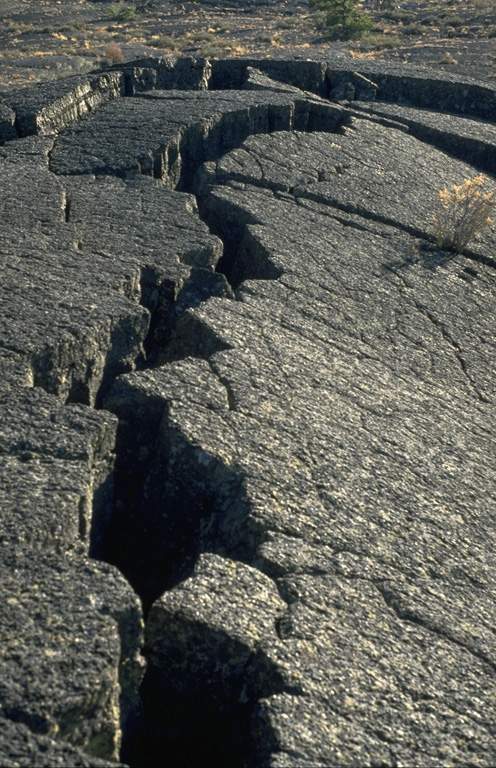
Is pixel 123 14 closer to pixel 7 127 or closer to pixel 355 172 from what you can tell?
pixel 7 127

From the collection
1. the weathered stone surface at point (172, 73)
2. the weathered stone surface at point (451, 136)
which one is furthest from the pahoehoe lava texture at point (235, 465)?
the weathered stone surface at point (451, 136)

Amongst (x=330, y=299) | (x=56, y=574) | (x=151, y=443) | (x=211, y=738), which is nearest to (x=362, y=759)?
(x=211, y=738)


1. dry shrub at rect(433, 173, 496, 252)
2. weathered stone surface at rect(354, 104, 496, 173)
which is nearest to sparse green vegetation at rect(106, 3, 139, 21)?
weathered stone surface at rect(354, 104, 496, 173)

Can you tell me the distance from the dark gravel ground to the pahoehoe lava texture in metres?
15.0

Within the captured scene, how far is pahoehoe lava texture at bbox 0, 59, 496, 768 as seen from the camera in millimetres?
2307

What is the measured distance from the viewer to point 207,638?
7.91 ft

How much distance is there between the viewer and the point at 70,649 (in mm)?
2191

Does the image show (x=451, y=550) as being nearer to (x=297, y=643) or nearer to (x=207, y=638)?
(x=297, y=643)

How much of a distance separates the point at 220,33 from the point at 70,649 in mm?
27689

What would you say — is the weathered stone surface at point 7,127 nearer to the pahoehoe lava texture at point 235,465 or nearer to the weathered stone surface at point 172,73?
the pahoehoe lava texture at point 235,465

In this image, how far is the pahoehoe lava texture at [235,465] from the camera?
7.57ft

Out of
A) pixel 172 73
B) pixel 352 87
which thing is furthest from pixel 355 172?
pixel 172 73

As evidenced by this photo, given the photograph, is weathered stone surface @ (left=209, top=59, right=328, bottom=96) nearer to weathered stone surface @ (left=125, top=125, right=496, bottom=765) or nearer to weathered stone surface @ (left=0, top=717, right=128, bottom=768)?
weathered stone surface @ (left=125, top=125, right=496, bottom=765)

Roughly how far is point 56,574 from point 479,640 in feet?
4.54
